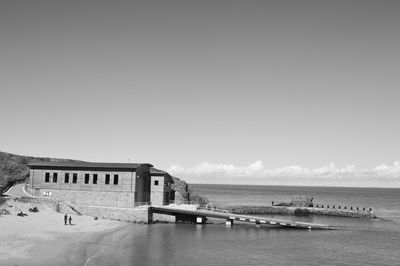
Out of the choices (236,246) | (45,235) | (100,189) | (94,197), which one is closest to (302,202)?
(100,189)

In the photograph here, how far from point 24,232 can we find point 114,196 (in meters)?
20.2

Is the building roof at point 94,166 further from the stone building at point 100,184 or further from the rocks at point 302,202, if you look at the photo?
the rocks at point 302,202

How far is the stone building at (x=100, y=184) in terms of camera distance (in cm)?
6288

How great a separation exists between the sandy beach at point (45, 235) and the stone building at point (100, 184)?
210 inches

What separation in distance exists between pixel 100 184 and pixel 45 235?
2032 cm

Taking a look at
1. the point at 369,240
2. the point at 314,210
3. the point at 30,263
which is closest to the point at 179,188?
the point at 314,210

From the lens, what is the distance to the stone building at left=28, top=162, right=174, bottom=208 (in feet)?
206

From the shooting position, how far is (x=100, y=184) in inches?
2512

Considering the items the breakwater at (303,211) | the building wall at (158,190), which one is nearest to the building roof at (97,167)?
the building wall at (158,190)

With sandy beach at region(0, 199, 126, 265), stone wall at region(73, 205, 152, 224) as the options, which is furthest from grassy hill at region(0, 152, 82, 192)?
stone wall at region(73, 205, 152, 224)

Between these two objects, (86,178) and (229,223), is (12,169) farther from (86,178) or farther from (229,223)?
(229,223)

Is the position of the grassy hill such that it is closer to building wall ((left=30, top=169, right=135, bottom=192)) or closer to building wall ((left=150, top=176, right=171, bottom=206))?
building wall ((left=30, top=169, right=135, bottom=192))

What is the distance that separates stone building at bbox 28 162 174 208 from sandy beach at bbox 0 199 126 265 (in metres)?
5.32

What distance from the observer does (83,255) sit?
37.4 meters
